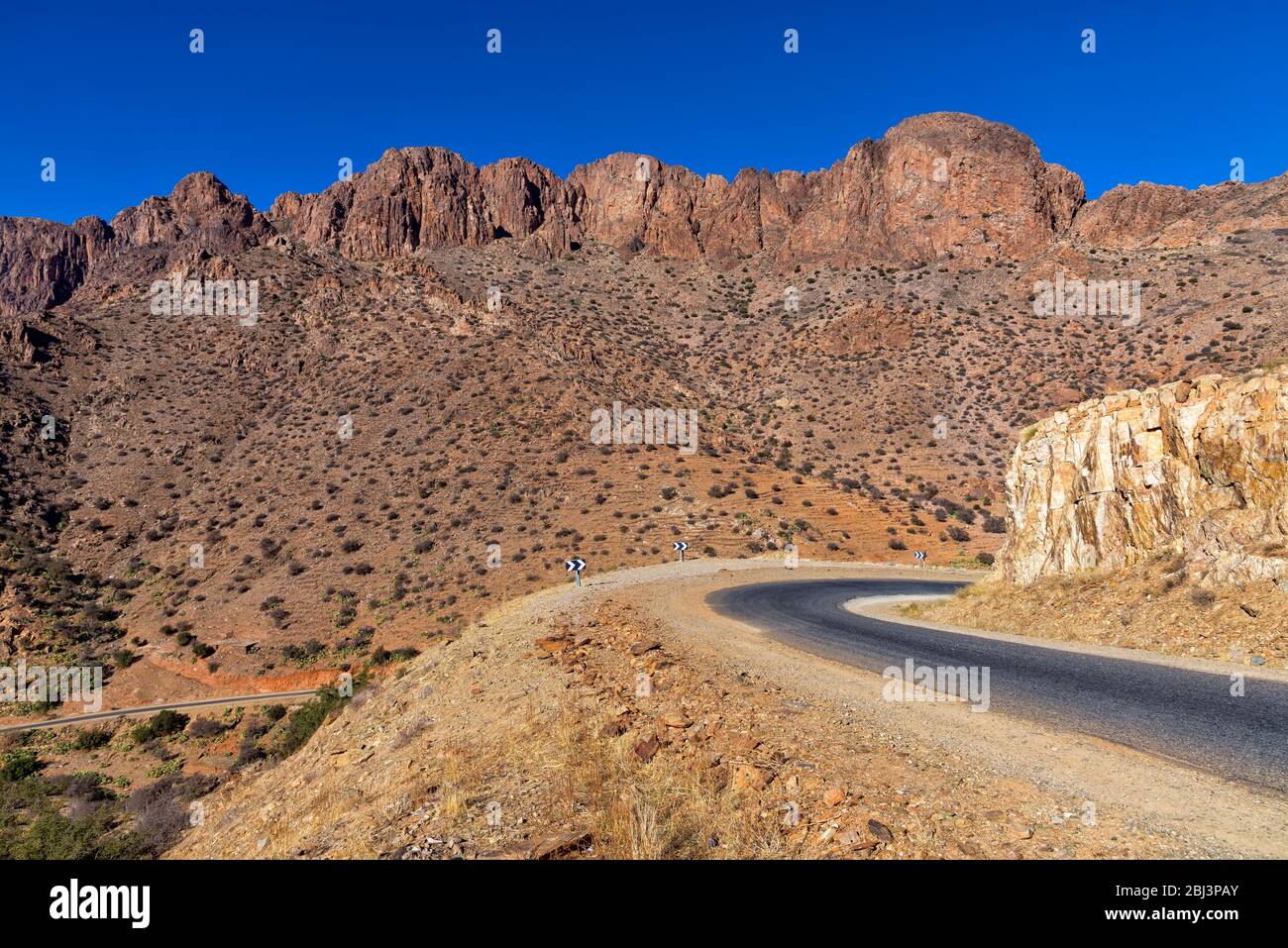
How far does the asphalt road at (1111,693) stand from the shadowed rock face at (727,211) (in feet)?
254

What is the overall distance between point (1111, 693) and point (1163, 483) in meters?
7.92

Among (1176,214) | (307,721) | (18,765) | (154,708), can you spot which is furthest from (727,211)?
(18,765)

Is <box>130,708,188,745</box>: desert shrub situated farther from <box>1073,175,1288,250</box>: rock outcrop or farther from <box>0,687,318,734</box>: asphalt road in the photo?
<box>1073,175,1288,250</box>: rock outcrop

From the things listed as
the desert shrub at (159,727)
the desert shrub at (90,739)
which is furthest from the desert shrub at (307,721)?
the desert shrub at (90,739)

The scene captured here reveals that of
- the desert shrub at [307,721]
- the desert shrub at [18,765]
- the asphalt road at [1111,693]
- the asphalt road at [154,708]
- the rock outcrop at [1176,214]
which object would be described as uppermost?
the rock outcrop at [1176,214]

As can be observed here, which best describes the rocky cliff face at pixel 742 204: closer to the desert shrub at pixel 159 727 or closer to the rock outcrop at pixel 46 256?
the rock outcrop at pixel 46 256

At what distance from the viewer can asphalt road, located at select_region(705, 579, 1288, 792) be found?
6.04 m

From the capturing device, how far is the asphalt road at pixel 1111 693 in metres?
6.04

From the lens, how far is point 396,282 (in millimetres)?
70000

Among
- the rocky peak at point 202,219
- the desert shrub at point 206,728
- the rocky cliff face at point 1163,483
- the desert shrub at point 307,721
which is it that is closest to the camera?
the rocky cliff face at point 1163,483

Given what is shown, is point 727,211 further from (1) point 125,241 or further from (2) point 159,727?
(1) point 125,241

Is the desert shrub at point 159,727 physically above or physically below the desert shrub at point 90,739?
above

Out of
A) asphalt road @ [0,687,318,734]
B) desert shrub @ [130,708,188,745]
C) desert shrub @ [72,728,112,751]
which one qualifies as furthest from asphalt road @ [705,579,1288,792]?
desert shrub @ [72,728,112,751]
